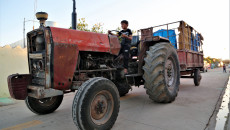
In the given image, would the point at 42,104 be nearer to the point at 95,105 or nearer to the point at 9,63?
the point at 95,105

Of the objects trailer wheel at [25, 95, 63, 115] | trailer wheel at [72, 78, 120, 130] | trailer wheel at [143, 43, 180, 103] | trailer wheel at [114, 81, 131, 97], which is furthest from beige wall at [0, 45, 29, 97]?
trailer wheel at [143, 43, 180, 103]

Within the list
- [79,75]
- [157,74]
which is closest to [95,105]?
[79,75]

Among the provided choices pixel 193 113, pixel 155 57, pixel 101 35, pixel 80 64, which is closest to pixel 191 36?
pixel 155 57

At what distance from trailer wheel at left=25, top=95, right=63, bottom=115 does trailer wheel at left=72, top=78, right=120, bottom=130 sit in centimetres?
151

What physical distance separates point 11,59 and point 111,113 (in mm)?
5856

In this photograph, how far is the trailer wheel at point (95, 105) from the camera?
7.11 ft

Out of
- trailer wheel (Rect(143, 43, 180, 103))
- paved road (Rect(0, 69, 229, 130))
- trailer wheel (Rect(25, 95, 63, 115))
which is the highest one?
trailer wheel (Rect(143, 43, 180, 103))

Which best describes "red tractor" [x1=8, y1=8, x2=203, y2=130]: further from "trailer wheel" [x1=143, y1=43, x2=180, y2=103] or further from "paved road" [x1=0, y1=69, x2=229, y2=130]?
"paved road" [x1=0, y1=69, x2=229, y2=130]

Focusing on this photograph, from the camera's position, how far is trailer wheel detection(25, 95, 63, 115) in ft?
10.6

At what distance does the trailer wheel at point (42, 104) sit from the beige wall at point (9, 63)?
3.84m

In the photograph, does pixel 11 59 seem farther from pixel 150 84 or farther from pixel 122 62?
pixel 150 84

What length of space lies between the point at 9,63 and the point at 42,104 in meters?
4.20

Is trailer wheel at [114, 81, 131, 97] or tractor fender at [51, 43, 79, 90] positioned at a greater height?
tractor fender at [51, 43, 79, 90]

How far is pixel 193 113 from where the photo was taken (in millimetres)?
3369
